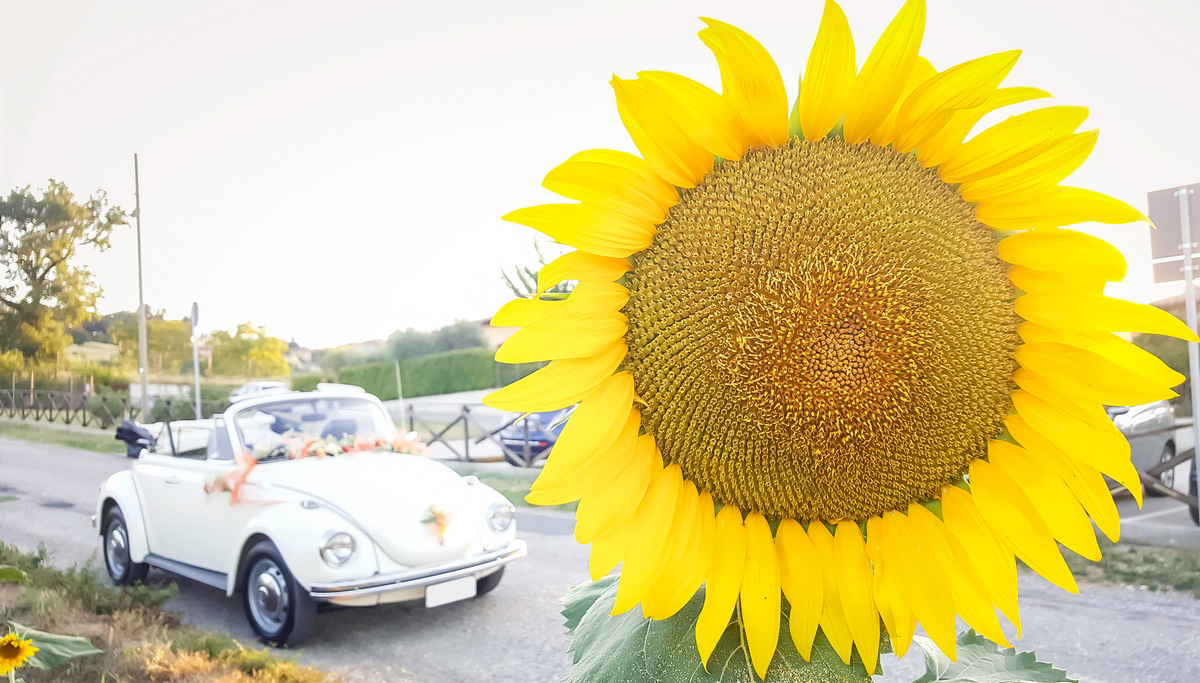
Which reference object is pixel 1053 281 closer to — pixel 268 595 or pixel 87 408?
pixel 268 595

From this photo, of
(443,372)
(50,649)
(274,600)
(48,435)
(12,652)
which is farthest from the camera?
(443,372)

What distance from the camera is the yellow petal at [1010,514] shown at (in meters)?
0.34

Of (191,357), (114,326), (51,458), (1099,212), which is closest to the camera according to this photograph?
(1099,212)

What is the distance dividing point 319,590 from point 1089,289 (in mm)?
1859

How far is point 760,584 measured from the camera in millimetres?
332

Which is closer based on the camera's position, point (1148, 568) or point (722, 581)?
point (722, 581)

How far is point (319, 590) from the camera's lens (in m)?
1.85

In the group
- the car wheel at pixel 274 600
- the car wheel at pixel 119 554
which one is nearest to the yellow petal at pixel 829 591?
the car wheel at pixel 274 600

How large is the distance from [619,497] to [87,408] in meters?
2.46

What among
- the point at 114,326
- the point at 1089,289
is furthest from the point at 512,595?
the point at 1089,289

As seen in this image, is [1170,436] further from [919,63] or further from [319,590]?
[919,63]

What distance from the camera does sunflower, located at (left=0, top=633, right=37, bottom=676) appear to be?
1021mm

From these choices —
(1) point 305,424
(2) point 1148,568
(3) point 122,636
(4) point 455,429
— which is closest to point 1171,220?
(2) point 1148,568

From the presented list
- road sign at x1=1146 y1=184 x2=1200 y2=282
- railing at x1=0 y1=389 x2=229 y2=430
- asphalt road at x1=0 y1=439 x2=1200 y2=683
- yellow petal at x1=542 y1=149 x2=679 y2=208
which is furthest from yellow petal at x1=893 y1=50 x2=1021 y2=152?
railing at x1=0 y1=389 x2=229 y2=430
